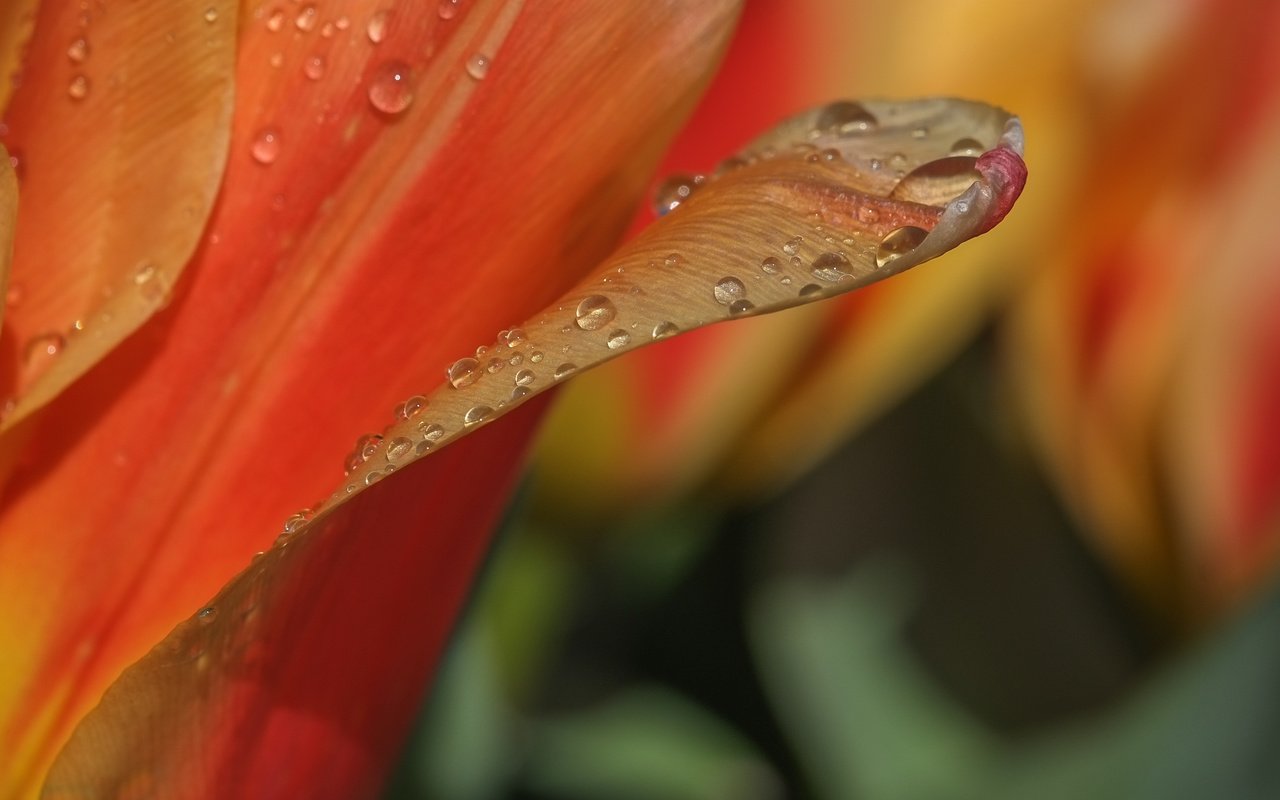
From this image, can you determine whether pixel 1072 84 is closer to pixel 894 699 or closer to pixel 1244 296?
pixel 1244 296

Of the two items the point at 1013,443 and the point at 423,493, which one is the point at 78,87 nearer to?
the point at 423,493

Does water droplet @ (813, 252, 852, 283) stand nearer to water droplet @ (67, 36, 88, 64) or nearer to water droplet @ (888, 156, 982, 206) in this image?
water droplet @ (888, 156, 982, 206)

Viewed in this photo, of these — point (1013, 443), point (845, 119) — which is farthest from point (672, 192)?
point (1013, 443)

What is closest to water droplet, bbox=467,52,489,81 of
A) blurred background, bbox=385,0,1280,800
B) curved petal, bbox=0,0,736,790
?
curved petal, bbox=0,0,736,790

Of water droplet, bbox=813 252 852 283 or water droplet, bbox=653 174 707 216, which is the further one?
water droplet, bbox=653 174 707 216

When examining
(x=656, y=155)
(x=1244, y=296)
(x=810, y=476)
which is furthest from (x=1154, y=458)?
(x=656, y=155)

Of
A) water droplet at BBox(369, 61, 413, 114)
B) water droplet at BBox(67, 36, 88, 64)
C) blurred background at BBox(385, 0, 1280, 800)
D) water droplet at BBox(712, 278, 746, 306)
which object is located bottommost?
blurred background at BBox(385, 0, 1280, 800)
